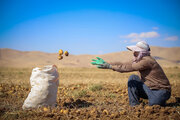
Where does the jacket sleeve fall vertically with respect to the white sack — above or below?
Answer: above

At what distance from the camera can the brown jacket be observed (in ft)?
11.5

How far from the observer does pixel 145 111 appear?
339cm

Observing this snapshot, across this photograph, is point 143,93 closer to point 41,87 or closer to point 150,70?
point 150,70

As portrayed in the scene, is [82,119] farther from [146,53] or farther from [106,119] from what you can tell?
[146,53]

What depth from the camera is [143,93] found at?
392cm

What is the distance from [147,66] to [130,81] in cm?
66

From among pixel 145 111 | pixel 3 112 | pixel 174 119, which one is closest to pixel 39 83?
pixel 3 112

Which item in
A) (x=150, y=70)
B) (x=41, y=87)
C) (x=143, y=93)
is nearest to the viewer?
(x=41, y=87)

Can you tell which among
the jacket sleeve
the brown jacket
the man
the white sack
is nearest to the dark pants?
the man

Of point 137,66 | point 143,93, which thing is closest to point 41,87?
point 137,66

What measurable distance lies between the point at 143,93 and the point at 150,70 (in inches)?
25.4

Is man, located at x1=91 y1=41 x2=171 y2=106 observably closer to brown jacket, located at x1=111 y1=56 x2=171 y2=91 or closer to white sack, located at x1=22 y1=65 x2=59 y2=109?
brown jacket, located at x1=111 y1=56 x2=171 y2=91

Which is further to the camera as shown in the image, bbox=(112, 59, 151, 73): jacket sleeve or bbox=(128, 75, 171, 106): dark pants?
bbox=(128, 75, 171, 106): dark pants

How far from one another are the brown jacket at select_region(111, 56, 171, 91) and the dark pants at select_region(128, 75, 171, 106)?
0.11m
